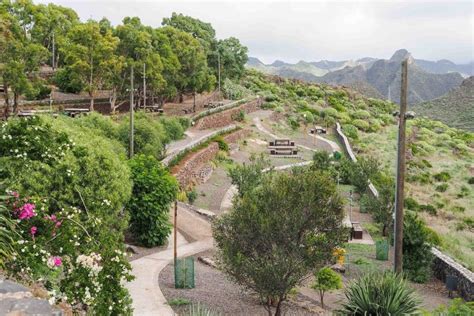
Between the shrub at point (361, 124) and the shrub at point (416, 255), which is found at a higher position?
the shrub at point (361, 124)

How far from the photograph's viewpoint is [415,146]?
60875 millimetres

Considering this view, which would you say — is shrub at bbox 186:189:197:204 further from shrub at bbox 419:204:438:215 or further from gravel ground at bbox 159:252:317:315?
shrub at bbox 419:204:438:215

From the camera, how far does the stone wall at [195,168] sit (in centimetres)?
3151

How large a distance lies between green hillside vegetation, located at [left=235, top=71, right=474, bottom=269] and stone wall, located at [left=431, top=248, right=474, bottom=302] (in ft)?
3.92

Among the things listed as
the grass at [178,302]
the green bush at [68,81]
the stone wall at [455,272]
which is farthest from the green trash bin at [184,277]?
the green bush at [68,81]

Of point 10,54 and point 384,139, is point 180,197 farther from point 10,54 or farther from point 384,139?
point 384,139

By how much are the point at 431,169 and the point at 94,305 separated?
45.9 metres

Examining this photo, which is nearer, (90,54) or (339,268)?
(339,268)

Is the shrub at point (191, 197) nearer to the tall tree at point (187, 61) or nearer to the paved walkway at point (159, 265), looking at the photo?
the paved walkway at point (159, 265)

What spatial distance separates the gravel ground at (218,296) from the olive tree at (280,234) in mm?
1442

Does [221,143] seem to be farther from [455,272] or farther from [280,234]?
[280,234]

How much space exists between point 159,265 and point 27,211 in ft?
32.5

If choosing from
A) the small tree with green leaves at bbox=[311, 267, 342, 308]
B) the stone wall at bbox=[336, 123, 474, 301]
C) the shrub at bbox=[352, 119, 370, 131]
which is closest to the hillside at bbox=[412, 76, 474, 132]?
the shrub at bbox=[352, 119, 370, 131]

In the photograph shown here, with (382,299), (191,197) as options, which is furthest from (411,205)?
(382,299)
